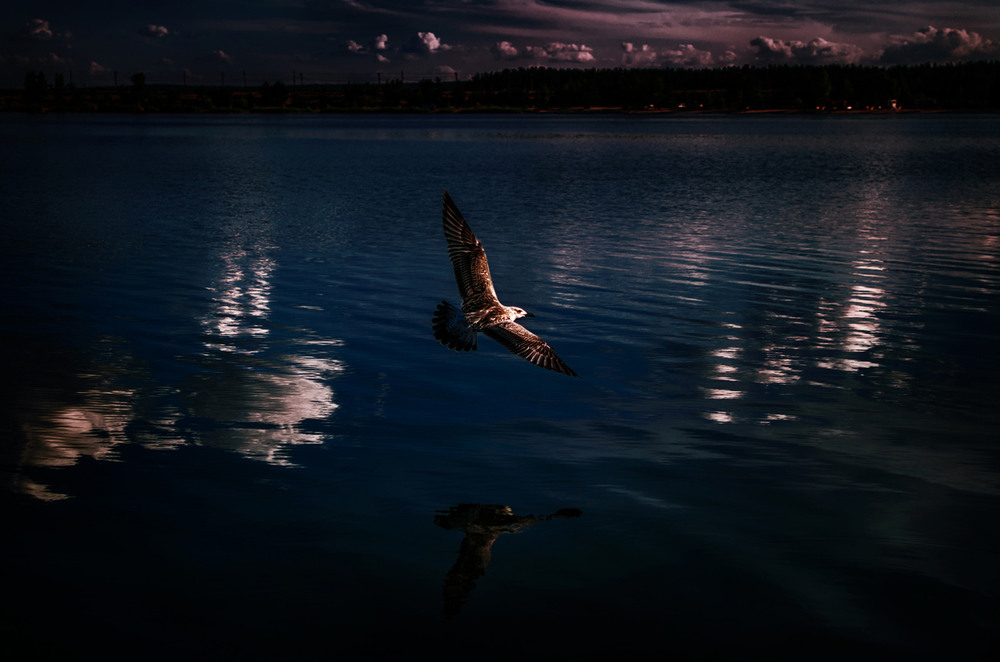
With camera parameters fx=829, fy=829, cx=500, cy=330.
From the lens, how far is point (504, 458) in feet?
31.2

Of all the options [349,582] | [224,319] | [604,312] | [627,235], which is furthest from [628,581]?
[627,235]

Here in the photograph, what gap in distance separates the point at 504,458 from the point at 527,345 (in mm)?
1325

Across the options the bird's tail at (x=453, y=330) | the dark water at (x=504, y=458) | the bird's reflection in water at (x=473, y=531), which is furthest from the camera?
the bird's tail at (x=453, y=330)

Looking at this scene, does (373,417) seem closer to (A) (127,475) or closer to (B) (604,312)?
(A) (127,475)

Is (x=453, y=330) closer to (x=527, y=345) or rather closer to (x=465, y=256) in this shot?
(x=527, y=345)

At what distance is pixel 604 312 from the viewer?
55.3ft

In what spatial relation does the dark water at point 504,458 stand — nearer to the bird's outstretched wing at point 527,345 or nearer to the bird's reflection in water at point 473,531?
the bird's reflection in water at point 473,531

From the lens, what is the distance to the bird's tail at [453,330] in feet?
33.8

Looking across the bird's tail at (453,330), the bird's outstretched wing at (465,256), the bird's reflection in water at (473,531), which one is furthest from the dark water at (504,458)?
the bird's outstretched wing at (465,256)

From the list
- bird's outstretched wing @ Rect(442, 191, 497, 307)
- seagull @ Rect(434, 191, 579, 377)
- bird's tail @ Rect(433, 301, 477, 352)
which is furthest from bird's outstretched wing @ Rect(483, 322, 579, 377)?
bird's outstretched wing @ Rect(442, 191, 497, 307)

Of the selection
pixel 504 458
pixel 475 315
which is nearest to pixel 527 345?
pixel 475 315

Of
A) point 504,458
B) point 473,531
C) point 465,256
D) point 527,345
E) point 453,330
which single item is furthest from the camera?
point 465,256

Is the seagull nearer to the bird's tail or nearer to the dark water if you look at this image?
the bird's tail

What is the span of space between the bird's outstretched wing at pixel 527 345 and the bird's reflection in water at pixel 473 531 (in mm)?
1704
